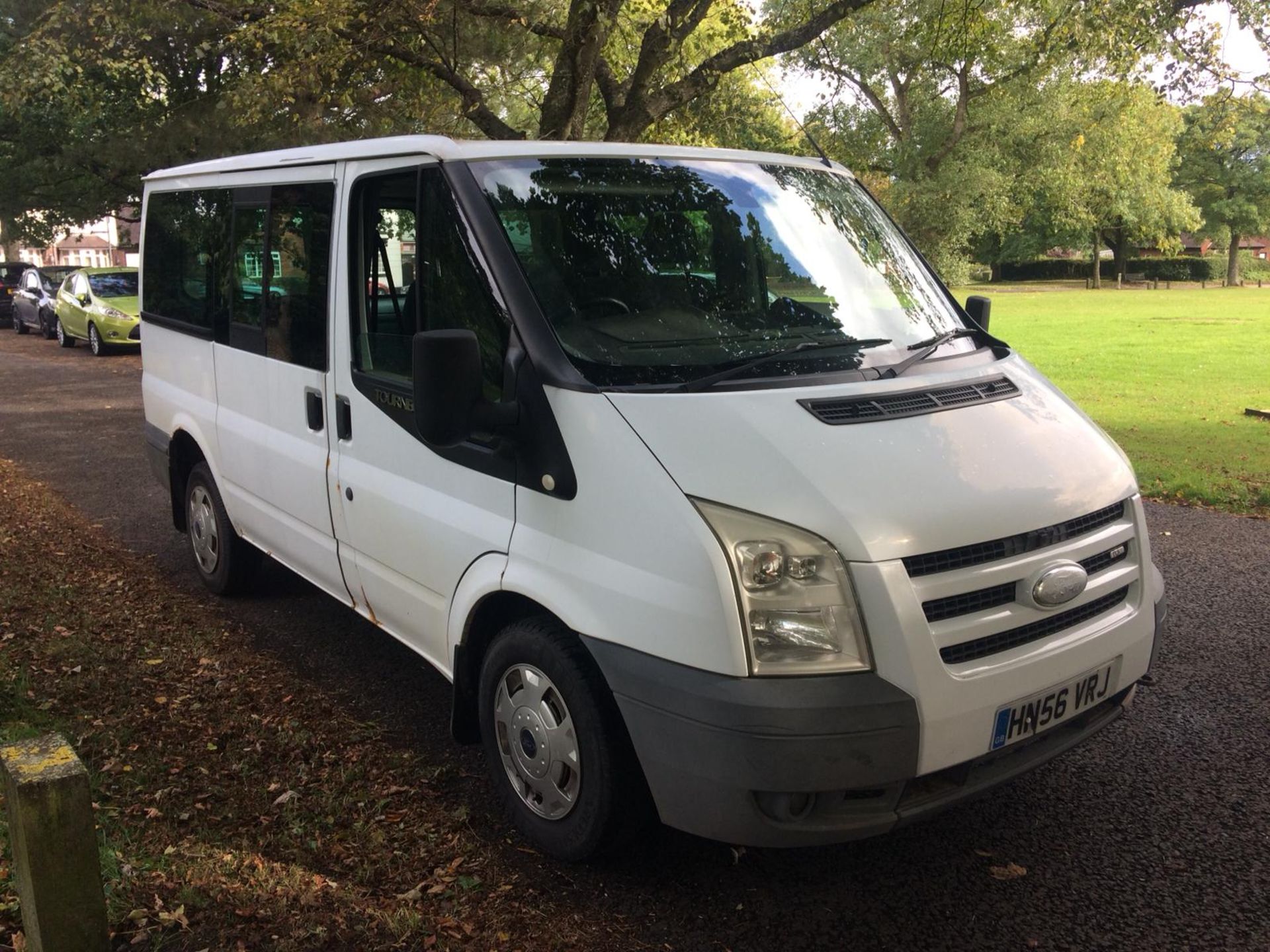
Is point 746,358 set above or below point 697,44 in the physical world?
below

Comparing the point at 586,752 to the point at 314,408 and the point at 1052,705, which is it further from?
the point at 314,408

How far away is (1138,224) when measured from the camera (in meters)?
55.8

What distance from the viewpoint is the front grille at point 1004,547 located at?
117 inches

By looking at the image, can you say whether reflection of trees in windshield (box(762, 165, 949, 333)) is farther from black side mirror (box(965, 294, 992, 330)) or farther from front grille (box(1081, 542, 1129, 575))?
front grille (box(1081, 542, 1129, 575))

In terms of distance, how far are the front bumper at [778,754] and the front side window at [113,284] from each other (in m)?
20.2

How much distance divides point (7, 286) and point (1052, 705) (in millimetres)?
32093

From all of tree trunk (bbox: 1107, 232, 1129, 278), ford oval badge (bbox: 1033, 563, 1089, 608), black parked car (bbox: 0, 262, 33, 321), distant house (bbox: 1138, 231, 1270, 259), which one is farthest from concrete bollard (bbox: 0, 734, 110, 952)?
distant house (bbox: 1138, 231, 1270, 259)

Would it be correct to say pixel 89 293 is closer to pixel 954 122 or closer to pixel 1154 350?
pixel 1154 350

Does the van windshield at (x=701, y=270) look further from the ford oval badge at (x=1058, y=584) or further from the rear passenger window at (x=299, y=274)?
the rear passenger window at (x=299, y=274)

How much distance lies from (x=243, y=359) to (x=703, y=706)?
3336mm

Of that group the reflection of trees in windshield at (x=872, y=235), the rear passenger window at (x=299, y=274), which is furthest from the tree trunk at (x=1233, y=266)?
the rear passenger window at (x=299, y=274)

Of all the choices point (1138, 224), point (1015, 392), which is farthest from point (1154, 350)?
point (1138, 224)

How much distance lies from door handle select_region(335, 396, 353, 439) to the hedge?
68.8 metres

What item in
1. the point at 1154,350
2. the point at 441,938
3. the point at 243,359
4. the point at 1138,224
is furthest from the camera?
the point at 1138,224
